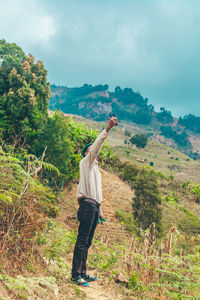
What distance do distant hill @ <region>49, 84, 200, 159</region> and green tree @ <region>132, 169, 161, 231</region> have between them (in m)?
82.3

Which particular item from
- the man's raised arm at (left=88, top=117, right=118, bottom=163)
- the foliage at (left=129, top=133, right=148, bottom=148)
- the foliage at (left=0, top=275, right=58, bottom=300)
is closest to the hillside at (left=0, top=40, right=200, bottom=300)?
the foliage at (left=0, top=275, right=58, bottom=300)

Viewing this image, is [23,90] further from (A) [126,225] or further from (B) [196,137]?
(B) [196,137]

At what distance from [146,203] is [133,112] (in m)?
114

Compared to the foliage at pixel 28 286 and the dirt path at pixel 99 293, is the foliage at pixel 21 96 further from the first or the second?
the foliage at pixel 28 286

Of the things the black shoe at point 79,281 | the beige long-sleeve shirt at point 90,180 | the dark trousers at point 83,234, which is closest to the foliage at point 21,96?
the beige long-sleeve shirt at point 90,180

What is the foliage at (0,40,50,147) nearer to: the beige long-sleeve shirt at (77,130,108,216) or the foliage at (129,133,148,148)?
the beige long-sleeve shirt at (77,130,108,216)

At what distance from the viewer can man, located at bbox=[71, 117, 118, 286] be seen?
9.15ft

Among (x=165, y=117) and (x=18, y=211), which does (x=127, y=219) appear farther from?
(x=165, y=117)

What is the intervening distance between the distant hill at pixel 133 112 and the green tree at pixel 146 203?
270 feet

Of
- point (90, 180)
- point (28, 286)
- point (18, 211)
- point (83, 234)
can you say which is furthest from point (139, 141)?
point (28, 286)

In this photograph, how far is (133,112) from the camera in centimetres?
11969

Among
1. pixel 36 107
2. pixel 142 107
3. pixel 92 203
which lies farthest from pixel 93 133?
pixel 142 107

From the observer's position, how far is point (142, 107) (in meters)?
126

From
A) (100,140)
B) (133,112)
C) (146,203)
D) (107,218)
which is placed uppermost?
(133,112)
